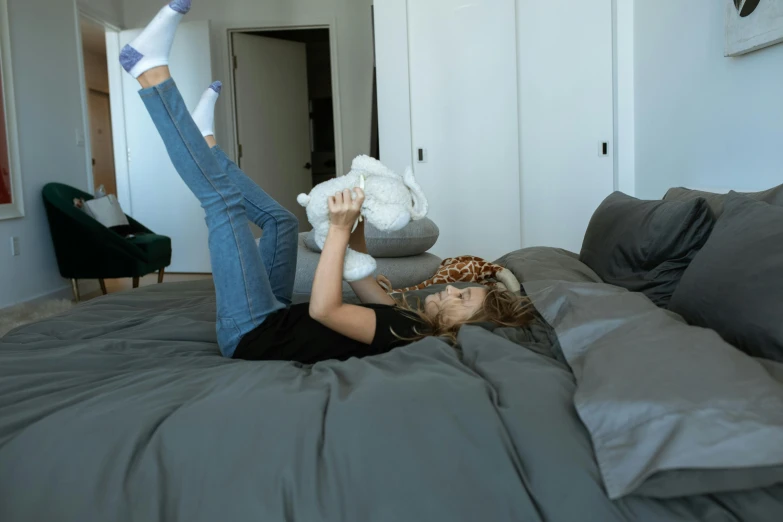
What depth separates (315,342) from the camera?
1641 mm

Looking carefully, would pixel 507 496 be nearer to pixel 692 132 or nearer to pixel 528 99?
pixel 692 132

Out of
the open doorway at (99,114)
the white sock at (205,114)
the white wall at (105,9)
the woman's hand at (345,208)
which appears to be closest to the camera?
the woman's hand at (345,208)

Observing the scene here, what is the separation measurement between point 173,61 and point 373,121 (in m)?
2.02

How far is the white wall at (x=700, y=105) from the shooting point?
2.37 metres

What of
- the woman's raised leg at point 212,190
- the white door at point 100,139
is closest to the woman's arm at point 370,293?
the woman's raised leg at point 212,190

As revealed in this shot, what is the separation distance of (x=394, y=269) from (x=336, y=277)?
145cm

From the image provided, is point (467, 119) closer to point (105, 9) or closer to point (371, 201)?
point (371, 201)

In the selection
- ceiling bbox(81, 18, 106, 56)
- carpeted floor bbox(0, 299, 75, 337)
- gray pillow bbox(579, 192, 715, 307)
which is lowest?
carpeted floor bbox(0, 299, 75, 337)

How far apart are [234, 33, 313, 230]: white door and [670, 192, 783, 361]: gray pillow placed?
555 centimetres

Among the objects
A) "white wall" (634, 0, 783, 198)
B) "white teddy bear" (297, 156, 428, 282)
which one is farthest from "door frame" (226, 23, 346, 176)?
"white teddy bear" (297, 156, 428, 282)

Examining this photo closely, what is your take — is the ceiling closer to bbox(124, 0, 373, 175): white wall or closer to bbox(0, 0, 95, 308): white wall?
bbox(124, 0, 373, 175): white wall

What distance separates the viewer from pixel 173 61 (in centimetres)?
614

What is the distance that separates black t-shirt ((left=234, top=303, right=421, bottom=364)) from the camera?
1.62m

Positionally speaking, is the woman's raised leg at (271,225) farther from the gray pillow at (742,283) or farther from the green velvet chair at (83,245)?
the green velvet chair at (83,245)
